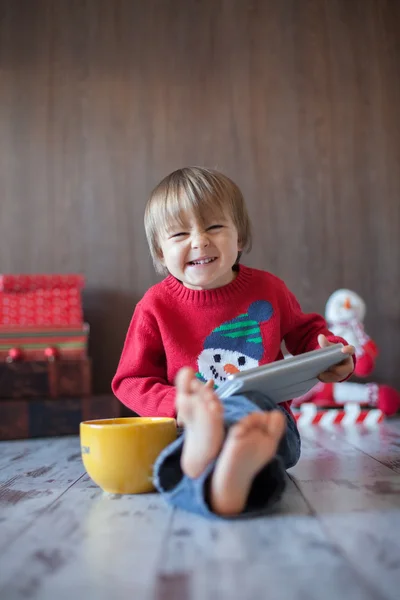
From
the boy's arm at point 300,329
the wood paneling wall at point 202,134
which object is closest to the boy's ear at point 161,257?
the boy's arm at point 300,329

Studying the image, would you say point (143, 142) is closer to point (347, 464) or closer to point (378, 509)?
point (347, 464)

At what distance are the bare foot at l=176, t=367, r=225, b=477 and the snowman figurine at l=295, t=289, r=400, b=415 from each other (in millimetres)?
1338

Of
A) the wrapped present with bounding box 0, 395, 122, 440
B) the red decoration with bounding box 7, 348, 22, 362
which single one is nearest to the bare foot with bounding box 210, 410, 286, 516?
the wrapped present with bounding box 0, 395, 122, 440

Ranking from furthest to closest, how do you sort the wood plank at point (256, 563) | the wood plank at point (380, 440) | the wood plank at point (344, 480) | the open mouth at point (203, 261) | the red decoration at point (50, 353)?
1. the red decoration at point (50, 353)
2. the wood plank at point (380, 440)
3. the open mouth at point (203, 261)
4. the wood plank at point (344, 480)
5. the wood plank at point (256, 563)

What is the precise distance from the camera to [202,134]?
7.31 ft

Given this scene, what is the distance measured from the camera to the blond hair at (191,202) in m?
1.04

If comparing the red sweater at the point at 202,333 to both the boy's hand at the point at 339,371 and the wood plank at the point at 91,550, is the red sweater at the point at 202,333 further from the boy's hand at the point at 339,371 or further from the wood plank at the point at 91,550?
the wood plank at the point at 91,550

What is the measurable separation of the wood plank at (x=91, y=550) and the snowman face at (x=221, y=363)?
0.24 metres

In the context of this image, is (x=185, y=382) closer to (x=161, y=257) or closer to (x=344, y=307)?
(x=161, y=257)

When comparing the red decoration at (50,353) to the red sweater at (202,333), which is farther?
the red decoration at (50,353)

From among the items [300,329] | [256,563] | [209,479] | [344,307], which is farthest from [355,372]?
[256,563]

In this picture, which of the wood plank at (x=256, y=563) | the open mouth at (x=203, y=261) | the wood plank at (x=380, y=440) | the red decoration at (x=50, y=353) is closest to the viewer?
the wood plank at (x=256, y=563)

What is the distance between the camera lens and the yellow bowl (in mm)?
828

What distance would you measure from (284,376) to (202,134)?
1592 mm
